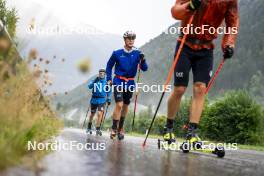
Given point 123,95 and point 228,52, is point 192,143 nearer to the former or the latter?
point 228,52

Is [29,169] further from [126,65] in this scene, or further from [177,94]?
[126,65]

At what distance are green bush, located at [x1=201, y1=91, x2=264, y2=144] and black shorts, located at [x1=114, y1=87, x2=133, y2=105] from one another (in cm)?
1842

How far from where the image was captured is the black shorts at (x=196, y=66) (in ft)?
21.4

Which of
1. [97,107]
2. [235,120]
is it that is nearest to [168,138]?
[97,107]

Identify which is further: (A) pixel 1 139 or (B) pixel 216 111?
(B) pixel 216 111

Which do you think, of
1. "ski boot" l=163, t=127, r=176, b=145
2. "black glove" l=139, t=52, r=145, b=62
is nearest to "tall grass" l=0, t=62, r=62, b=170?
"ski boot" l=163, t=127, r=176, b=145

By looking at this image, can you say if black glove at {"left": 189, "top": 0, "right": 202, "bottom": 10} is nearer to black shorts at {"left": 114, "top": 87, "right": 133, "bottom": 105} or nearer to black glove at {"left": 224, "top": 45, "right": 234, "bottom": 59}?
black glove at {"left": 224, "top": 45, "right": 234, "bottom": 59}

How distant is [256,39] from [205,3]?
7767 inches

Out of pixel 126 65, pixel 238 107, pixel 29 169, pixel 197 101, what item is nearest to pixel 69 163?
pixel 29 169

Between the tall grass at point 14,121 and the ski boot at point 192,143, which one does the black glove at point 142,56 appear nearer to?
the ski boot at point 192,143

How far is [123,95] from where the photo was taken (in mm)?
11070

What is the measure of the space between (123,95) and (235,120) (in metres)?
19.8

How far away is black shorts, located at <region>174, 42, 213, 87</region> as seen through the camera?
653 cm

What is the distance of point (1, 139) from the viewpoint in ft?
10.5
